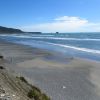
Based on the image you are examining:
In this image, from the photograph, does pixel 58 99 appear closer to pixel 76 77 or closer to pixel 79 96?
pixel 79 96

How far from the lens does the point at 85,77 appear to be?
13984mm

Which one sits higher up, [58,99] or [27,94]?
[27,94]

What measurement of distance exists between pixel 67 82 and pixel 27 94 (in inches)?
184

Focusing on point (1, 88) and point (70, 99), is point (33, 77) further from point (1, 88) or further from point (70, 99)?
point (1, 88)

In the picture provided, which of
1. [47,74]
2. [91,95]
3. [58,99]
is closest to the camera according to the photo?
[58,99]

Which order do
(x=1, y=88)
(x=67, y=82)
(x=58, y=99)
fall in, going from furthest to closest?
(x=67, y=82) < (x=58, y=99) < (x=1, y=88)

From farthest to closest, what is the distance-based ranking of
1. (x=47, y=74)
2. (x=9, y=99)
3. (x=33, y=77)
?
(x=47, y=74) < (x=33, y=77) < (x=9, y=99)

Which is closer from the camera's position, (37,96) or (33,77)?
(37,96)

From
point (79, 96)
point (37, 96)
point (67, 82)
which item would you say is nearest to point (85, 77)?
point (67, 82)

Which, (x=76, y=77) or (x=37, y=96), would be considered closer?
(x=37, y=96)

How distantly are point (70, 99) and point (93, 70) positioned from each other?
298 inches

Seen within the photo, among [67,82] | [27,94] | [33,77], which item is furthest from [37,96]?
[33,77]

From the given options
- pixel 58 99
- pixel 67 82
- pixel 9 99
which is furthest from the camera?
pixel 67 82

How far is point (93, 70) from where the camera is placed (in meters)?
16.8
